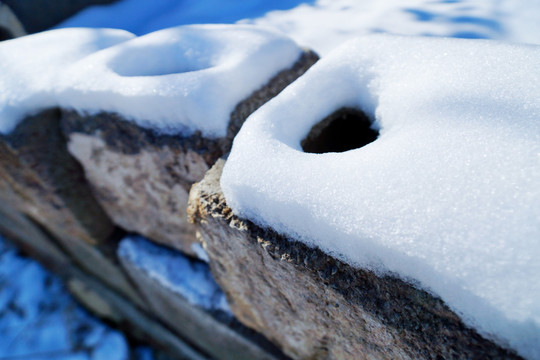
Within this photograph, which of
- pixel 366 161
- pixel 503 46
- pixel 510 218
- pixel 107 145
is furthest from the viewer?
pixel 107 145

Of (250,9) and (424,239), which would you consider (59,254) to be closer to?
(250,9)

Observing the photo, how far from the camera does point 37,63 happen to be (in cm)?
99

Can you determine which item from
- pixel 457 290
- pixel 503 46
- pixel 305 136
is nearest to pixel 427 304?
pixel 457 290

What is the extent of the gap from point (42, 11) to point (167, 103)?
165 cm

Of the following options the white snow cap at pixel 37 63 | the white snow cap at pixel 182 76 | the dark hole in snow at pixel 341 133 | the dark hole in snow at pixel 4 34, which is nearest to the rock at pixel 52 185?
the white snow cap at pixel 37 63

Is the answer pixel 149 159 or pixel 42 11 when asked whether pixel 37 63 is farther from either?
pixel 42 11

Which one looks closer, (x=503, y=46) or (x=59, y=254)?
(x=503, y=46)

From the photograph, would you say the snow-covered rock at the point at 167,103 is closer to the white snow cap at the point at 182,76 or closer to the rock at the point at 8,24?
the white snow cap at the point at 182,76

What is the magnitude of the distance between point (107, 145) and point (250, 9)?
142 centimetres

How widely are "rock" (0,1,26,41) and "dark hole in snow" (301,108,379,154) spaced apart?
6.11 feet

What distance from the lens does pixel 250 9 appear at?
193cm

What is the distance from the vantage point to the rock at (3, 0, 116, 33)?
5.69 ft

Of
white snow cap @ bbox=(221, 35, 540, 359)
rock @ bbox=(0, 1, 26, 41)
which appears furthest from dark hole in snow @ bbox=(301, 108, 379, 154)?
rock @ bbox=(0, 1, 26, 41)

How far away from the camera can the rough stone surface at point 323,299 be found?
41 centimetres
